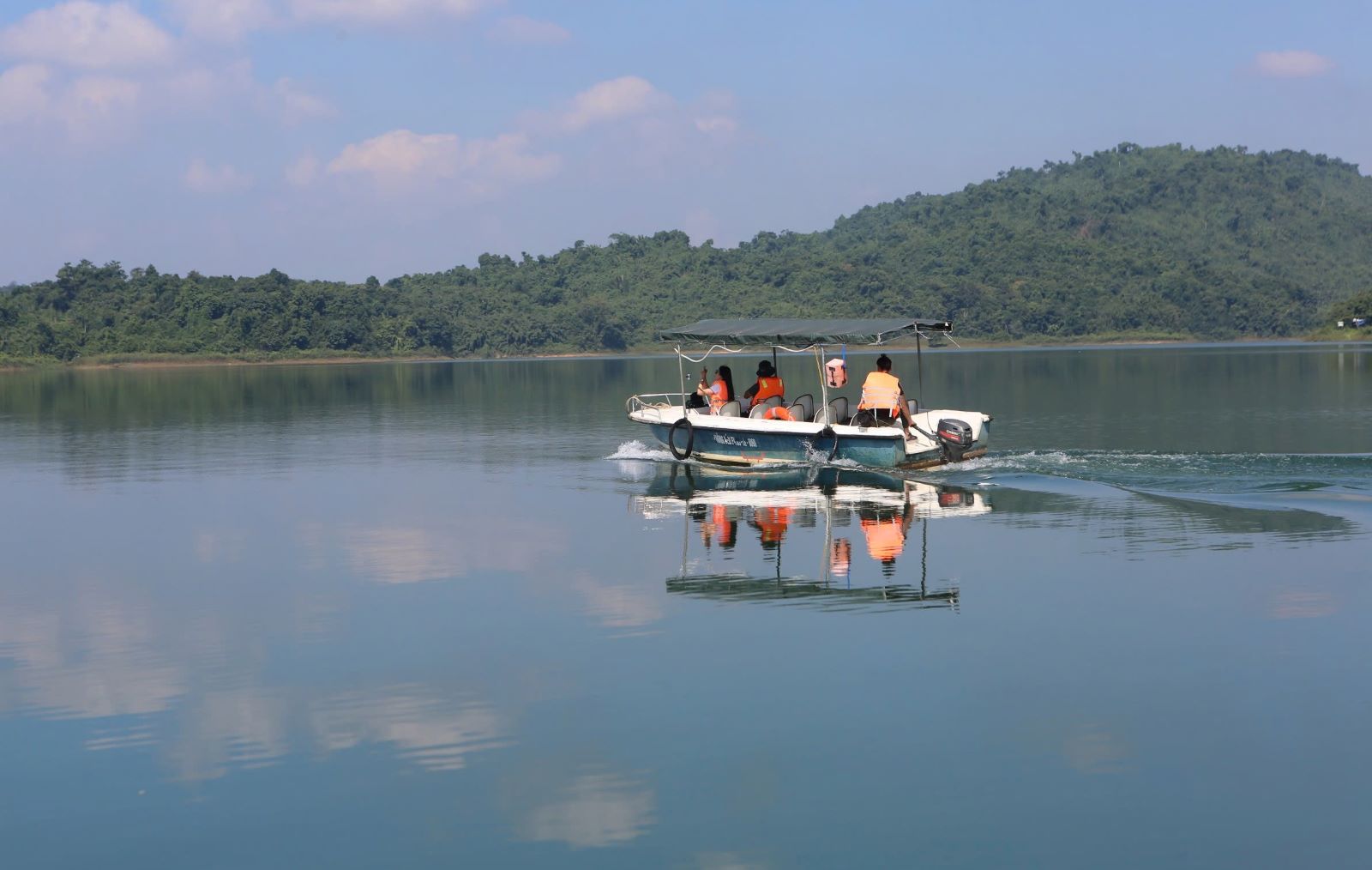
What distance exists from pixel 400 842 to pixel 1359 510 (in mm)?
16967

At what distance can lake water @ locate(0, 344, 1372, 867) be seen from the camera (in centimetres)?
925

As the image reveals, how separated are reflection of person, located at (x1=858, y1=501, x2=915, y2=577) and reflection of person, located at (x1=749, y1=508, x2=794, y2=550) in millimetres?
1136

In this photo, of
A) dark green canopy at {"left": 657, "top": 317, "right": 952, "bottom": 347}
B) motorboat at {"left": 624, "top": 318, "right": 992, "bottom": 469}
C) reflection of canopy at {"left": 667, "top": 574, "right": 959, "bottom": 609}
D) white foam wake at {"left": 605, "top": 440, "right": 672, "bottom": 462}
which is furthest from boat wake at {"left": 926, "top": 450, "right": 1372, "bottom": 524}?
reflection of canopy at {"left": 667, "top": 574, "right": 959, "bottom": 609}

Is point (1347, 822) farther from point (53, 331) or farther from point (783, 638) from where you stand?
point (53, 331)

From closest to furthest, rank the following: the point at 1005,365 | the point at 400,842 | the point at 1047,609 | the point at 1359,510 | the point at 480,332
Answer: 1. the point at 400,842
2. the point at 1047,609
3. the point at 1359,510
4. the point at 1005,365
5. the point at 480,332

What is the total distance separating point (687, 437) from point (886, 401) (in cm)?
429

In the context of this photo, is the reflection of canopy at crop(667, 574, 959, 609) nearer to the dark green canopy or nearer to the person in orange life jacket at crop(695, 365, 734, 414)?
the dark green canopy

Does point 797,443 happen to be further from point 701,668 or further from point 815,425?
point 701,668

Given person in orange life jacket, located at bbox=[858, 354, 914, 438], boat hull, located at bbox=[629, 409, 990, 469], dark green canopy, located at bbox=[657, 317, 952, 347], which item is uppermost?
dark green canopy, located at bbox=[657, 317, 952, 347]

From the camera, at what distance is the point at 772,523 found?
71.5ft

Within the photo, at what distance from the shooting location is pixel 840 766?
1024cm

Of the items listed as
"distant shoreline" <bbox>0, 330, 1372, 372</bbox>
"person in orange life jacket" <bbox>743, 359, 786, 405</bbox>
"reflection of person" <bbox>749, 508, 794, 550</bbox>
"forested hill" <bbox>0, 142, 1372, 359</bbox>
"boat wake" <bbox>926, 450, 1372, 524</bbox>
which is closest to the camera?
"reflection of person" <bbox>749, 508, 794, 550</bbox>

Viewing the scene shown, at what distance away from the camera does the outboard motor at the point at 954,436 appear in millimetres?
26875

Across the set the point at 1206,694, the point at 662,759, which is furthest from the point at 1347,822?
the point at 662,759
